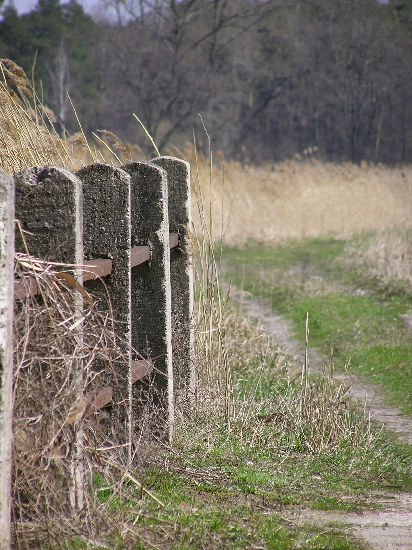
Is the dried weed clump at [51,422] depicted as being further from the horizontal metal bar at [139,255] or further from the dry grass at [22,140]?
the dry grass at [22,140]

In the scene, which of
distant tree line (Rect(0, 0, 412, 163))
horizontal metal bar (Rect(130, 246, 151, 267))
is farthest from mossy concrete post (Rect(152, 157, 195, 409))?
distant tree line (Rect(0, 0, 412, 163))

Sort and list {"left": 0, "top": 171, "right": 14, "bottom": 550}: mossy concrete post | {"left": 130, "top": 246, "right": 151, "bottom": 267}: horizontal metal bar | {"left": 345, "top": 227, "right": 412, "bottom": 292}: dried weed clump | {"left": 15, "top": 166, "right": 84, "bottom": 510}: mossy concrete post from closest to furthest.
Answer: {"left": 0, "top": 171, "right": 14, "bottom": 550}: mossy concrete post, {"left": 15, "top": 166, "right": 84, "bottom": 510}: mossy concrete post, {"left": 130, "top": 246, "right": 151, "bottom": 267}: horizontal metal bar, {"left": 345, "top": 227, "right": 412, "bottom": 292}: dried weed clump

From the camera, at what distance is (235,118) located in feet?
109

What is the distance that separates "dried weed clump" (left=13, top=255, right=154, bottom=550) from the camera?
2.26m

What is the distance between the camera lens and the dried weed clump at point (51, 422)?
7.42 feet

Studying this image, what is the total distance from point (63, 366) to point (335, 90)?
1418 inches

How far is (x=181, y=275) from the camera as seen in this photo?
13.9 feet

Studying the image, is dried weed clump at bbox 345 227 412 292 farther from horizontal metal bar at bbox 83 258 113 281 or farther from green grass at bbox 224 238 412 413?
horizontal metal bar at bbox 83 258 113 281

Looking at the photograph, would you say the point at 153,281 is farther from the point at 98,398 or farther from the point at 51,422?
the point at 51,422

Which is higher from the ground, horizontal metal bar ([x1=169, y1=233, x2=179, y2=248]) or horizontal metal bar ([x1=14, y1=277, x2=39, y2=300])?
horizontal metal bar ([x1=14, y1=277, x2=39, y2=300])

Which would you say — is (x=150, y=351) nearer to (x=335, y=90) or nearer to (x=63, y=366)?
(x=63, y=366)

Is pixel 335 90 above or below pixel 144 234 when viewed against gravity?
above

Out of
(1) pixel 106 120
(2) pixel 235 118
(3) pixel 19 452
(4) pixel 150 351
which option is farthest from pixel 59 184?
(2) pixel 235 118

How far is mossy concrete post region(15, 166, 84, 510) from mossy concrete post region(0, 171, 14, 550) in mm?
516
